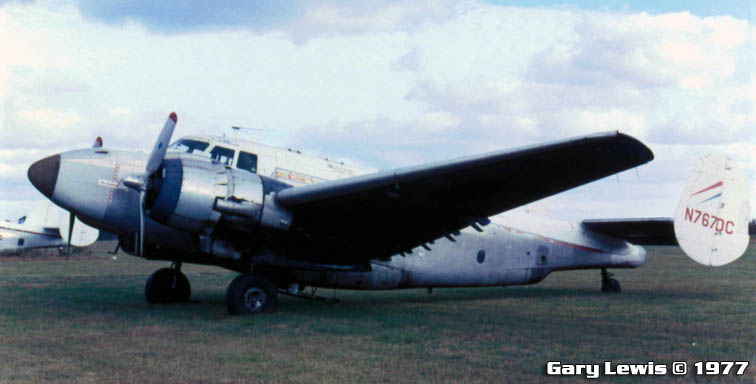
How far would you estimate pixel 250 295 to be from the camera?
890cm

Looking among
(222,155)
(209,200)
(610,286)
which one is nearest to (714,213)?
(610,286)

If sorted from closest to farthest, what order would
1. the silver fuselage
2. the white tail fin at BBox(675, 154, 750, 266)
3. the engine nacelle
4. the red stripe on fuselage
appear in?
the engine nacelle
the silver fuselage
the white tail fin at BBox(675, 154, 750, 266)
the red stripe on fuselage

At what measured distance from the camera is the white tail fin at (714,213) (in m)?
11.4

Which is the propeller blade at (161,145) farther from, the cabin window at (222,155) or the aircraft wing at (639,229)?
the aircraft wing at (639,229)

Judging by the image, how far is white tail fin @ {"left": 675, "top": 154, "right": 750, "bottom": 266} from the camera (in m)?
11.4

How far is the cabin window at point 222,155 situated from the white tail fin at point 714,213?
26.6 feet

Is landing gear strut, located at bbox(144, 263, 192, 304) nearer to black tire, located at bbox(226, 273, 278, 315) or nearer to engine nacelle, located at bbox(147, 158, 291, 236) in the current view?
black tire, located at bbox(226, 273, 278, 315)

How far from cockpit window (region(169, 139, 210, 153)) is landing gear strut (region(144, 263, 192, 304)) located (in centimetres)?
221

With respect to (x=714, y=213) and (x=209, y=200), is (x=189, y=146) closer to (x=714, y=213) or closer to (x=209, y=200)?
(x=209, y=200)

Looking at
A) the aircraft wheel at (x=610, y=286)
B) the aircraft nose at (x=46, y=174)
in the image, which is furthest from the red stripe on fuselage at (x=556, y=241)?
the aircraft nose at (x=46, y=174)

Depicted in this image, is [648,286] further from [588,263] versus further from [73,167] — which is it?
[73,167]

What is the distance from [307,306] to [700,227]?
7418 millimetres

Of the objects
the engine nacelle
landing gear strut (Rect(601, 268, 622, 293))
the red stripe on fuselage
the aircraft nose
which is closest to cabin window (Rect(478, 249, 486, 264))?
the red stripe on fuselage

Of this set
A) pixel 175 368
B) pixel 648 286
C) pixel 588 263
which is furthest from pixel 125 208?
pixel 648 286
